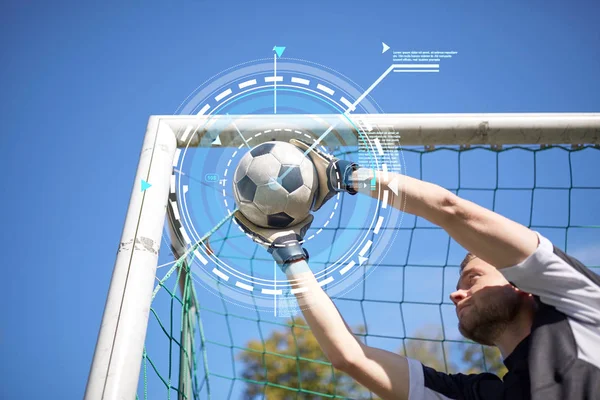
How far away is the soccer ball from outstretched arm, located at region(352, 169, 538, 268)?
0.31m

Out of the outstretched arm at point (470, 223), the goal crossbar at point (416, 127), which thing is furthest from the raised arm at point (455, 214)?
the goal crossbar at point (416, 127)

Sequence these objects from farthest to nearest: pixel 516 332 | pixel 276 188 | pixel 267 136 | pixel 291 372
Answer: pixel 291 372 → pixel 267 136 → pixel 276 188 → pixel 516 332

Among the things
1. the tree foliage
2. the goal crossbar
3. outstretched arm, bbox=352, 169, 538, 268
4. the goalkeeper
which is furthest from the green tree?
outstretched arm, bbox=352, 169, 538, 268

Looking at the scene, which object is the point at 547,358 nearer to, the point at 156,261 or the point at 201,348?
the point at 156,261

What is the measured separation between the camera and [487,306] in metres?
1.93

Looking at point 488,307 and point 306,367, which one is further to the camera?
point 306,367

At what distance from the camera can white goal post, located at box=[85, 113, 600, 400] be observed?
2.15 metres

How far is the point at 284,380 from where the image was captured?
7773mm

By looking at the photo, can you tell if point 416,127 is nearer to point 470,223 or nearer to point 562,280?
point 470,223

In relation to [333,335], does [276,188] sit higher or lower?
higher

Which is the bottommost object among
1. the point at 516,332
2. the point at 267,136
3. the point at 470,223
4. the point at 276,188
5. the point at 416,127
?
the point at 516,332

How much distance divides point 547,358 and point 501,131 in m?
1.21

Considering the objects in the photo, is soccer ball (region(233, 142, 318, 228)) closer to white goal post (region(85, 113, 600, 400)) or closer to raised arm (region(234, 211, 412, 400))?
raised arm (region(234, 211, 412, 400))

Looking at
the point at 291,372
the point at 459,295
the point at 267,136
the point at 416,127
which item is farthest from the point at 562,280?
the point at 291,372
